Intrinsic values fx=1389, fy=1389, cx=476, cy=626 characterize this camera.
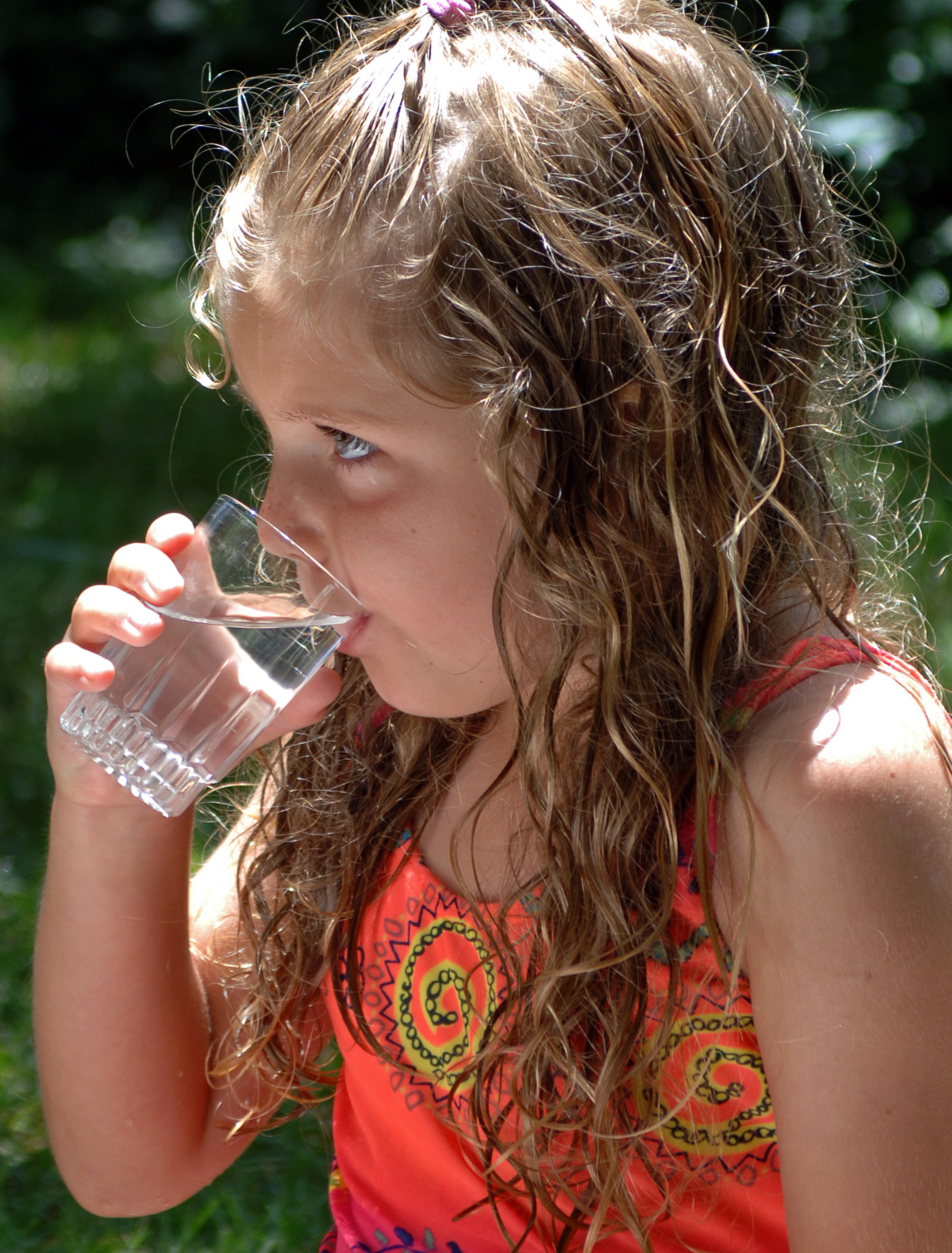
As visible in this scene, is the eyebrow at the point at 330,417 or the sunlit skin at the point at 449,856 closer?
the sunlit skin at the point at 449,856

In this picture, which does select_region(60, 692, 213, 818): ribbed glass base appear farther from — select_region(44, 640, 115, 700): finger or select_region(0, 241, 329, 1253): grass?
select_region(0, 241, 329, 1253): grass

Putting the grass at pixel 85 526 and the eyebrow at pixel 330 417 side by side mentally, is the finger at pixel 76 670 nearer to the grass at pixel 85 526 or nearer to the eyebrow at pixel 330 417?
the eyebrow at pixel 330 417

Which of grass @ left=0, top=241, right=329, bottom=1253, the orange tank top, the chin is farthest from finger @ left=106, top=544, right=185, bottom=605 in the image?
grass @ left=0, top=241, right=329, bottom=1253

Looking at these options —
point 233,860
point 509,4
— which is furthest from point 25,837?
point 509,4

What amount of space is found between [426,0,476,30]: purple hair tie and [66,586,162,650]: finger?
683mm

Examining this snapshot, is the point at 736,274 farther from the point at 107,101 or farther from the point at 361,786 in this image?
the point at 107,101

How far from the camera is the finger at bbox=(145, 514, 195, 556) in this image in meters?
1.57

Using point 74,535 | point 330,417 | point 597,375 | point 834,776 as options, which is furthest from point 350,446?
point 74,535

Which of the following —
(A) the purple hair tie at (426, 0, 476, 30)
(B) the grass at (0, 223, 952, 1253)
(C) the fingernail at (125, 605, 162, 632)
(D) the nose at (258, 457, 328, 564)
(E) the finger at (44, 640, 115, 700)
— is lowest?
(B) the grass at (0, 223, 952, 1253)

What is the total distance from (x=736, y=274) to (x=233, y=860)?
3.28ft

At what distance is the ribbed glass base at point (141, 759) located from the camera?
1518mm

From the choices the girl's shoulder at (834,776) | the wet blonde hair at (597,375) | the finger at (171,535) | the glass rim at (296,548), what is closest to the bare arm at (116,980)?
the finger at (171,535)

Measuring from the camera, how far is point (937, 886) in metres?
1.23

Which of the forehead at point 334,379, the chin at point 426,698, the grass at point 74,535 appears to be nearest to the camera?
the forehead at point 334,379
